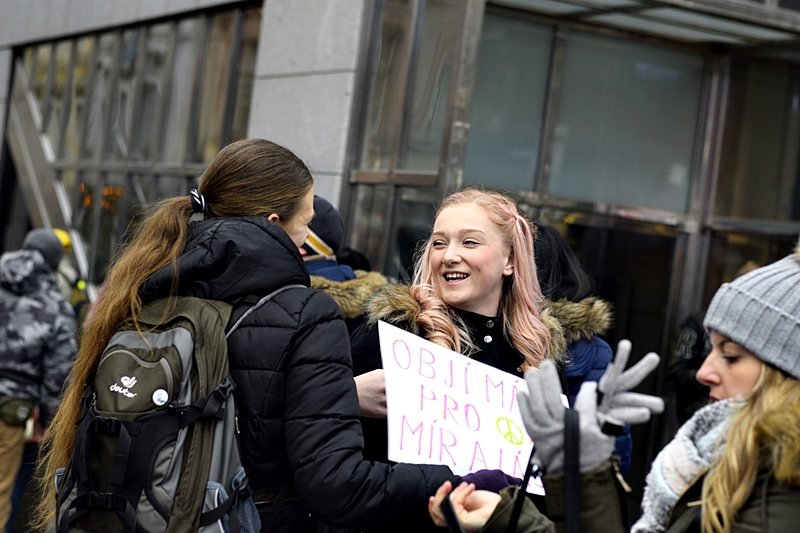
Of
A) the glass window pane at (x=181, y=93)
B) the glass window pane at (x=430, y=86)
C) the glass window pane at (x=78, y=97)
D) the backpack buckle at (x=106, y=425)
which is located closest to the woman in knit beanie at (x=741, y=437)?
the backpack buckle at (x=106, y=425)

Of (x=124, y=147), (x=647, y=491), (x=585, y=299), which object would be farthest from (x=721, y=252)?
(x=647, y=491)

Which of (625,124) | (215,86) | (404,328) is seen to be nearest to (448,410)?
(404,328)

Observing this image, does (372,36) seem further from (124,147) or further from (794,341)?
(794,341)

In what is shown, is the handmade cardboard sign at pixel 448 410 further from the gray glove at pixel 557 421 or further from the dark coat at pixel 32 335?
the dark coat at pixel 32 335

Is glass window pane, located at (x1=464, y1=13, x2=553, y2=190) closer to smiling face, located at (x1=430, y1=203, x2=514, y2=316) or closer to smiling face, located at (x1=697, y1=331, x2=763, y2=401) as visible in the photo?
smiling face, located at (x1=430, y1=203, x2=514, y2=316)

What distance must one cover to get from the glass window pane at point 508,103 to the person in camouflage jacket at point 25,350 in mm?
3433

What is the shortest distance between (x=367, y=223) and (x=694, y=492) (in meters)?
6.69

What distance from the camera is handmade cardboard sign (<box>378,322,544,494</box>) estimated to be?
11.0 ft

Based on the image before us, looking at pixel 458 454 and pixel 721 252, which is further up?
pixel 721 252

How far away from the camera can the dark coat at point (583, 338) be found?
4.56 m

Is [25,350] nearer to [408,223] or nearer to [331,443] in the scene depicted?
[408,223]

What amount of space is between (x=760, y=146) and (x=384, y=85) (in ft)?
11.2

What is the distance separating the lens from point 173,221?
11.0 ft

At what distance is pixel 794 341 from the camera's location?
2508 millimetres
